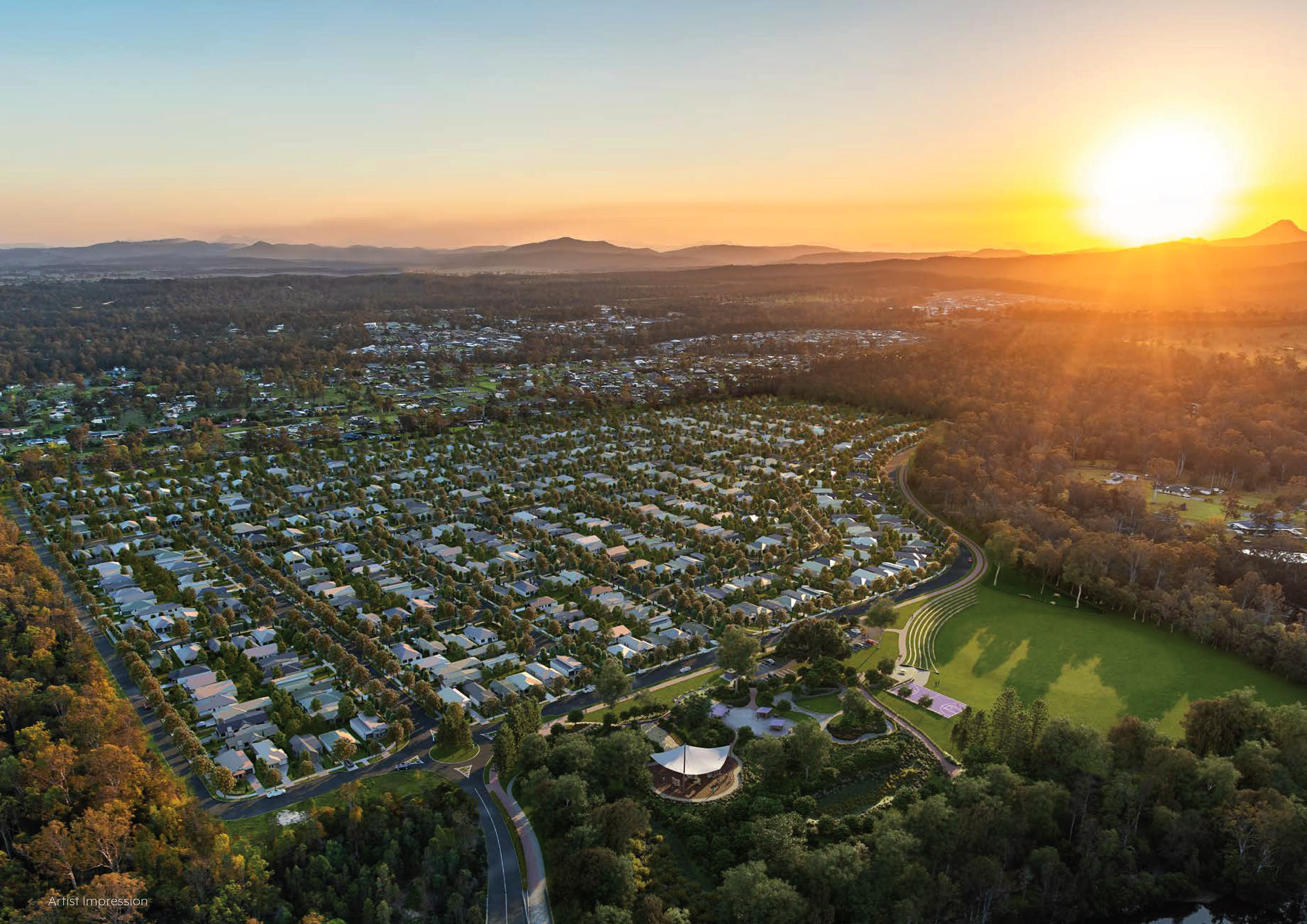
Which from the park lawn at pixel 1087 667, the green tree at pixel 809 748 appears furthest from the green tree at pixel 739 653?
the park lawn at pixel 1087 667

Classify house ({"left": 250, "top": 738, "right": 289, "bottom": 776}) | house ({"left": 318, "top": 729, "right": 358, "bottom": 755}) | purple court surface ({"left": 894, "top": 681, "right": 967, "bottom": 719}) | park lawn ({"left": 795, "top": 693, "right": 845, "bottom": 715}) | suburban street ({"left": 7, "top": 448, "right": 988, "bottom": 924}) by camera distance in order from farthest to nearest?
park lawn ({"left": 795, "top": 693, "right": 845, "bottom": 715}) < purple court surface ({"left": 894, "top": 681, "right": 967, "bottom": 719}) < house ({"left": 318, "top": 729, "right": 358, "bottom": 755}) < house ({"left": 250, "top": 738, "right": 289, "bottom": 776}) < suburban street ({"left": 7, "top": 448, "right": 988, "bottom": 924})

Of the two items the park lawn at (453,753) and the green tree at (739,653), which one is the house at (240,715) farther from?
the green tree at (739,653)

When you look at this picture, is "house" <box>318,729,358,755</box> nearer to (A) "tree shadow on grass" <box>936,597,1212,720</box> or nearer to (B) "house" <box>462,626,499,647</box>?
(B) "house" <box>462,626,499,647</box>

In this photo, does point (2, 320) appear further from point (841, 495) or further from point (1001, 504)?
point (1001, 504)

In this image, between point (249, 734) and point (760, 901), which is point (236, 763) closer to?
point (249, 734)

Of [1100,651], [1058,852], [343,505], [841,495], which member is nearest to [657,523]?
[841,495]

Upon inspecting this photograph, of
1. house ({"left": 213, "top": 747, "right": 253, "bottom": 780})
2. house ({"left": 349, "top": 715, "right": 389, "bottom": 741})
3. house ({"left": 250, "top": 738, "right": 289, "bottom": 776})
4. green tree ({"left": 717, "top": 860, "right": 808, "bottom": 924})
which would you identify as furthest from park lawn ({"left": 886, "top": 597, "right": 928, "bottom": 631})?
house ({"left": 213, "top": 747, "right": 253, "bottom": 780})
